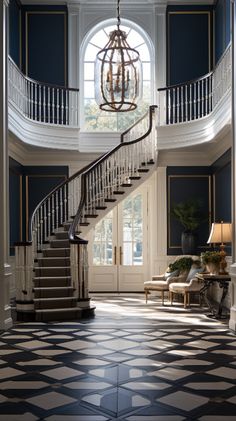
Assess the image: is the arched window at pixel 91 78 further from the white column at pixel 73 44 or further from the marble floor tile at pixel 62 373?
the marble floor tile at pixel 62 373

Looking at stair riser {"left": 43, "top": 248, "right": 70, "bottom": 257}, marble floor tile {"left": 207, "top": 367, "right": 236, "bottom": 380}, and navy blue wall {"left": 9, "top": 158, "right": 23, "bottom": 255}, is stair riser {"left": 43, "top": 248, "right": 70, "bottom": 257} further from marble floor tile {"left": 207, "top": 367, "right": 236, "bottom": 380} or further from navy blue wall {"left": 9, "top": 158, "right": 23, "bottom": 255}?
→ marble floor tile {"left": 207, "top": 367, "right": 236, "bottom": 380}

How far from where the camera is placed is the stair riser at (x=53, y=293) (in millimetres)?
9547

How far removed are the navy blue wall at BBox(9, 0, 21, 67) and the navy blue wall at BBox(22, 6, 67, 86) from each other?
216 mm

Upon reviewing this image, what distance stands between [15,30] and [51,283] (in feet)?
21.2

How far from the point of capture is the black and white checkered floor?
423 cm

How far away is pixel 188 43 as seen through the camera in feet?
46.1

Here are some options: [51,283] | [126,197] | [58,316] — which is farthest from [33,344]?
[126,197]

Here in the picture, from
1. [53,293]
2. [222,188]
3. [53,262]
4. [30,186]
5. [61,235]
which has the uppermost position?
[30,186]

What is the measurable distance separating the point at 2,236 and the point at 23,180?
596 centimetres

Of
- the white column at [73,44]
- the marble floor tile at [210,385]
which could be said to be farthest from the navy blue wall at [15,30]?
the marble floor tile at [210,385]

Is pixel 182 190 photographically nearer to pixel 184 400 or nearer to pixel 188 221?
pixel 188 221

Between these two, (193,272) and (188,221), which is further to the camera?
(188,221)

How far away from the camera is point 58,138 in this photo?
43.3ft

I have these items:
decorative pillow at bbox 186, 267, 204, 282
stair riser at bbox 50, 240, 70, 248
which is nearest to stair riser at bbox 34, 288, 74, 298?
stair riser at bbox 50, 240, 70, 248
